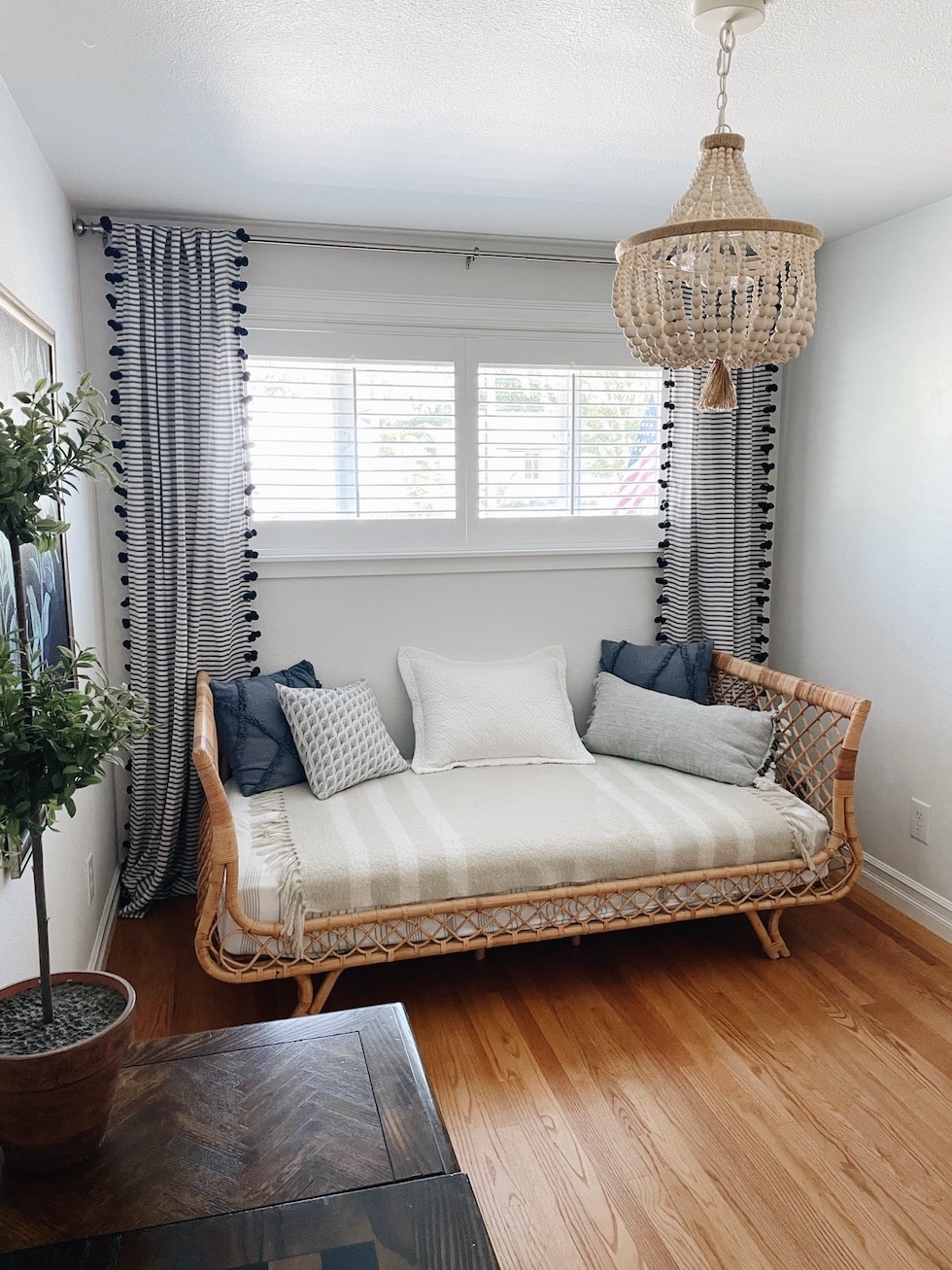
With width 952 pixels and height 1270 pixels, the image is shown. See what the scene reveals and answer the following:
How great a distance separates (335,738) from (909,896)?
6.84 feet

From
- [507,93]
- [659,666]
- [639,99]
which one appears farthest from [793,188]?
[659,666]

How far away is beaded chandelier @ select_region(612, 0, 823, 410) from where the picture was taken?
1530 millimetres

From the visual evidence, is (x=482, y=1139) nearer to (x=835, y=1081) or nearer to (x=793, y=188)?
(x=835, y=1081)

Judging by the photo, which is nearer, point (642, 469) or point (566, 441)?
point (566, 441)

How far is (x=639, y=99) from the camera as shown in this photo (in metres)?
2.14

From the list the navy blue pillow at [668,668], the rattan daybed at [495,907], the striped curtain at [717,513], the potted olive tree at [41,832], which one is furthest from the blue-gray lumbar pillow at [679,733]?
the potted olive tree at [41,832]

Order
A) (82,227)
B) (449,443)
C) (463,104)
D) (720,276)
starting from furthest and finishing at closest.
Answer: (449,443) → (82,227) → (463,104) → (720,276)

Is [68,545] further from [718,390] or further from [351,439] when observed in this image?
[718,390]

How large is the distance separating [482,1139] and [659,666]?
1.91m

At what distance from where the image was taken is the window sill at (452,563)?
3.37 m

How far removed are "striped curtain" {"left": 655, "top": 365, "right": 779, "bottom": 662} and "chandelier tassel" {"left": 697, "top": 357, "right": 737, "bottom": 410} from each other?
6.07 ft

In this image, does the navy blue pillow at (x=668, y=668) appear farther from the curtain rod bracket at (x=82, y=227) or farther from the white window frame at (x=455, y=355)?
the curtain rod bracket at (x=82, y=227)

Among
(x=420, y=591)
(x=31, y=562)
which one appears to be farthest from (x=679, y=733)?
(x=31, y=562)

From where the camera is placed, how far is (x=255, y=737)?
121 inches
